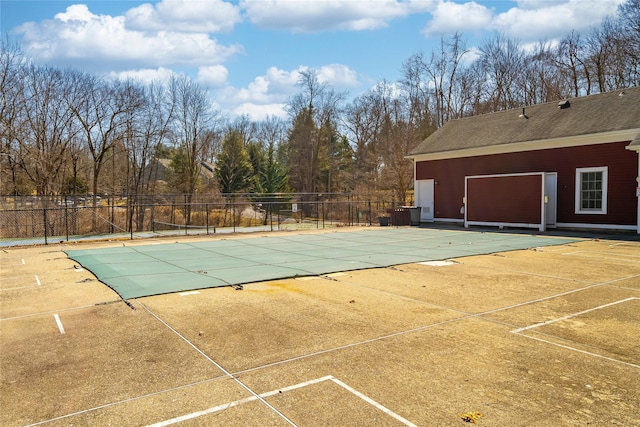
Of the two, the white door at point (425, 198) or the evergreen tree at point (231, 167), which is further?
the evergreen tree at point (231, 167)

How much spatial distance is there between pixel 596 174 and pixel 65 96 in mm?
31789

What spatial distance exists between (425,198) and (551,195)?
769 centimetres

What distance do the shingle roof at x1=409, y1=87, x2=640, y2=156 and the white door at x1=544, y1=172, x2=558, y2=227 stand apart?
180 cm

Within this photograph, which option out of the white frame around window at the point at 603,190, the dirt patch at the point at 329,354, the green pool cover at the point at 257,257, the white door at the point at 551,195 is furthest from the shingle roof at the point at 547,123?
the dirt patch at the point at 329,354

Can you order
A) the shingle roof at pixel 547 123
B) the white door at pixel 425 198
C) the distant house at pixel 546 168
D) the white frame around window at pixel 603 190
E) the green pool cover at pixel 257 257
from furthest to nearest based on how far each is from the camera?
the white door at pixel 425 198 → the shingle roof at pixel 547 123 → the white frame around window at pixel 603 190 → the distant house at pixel 546 168 → the green pool cover at pixel 257 257

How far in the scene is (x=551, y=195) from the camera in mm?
20516

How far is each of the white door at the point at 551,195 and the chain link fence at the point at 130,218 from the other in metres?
8.86

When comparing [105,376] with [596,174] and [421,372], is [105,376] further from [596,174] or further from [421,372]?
[596,174]

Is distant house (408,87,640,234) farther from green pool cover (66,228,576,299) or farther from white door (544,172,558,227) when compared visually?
green pool cover (66,228,576,299)

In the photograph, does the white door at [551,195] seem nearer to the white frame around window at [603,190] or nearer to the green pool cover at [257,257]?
the white frame around window at [603,190]

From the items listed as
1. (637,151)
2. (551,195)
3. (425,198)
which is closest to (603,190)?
(637,151)

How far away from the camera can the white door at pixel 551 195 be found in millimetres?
20344

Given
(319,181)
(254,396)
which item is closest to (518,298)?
(254,396)

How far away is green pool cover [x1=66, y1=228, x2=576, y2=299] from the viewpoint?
946 cm
